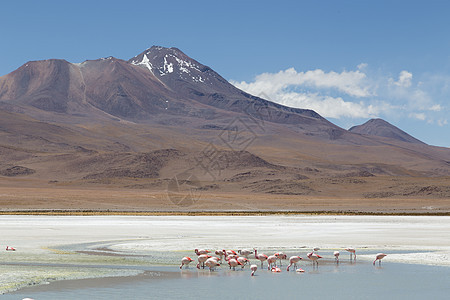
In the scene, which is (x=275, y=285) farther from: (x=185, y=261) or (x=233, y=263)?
(x=185, y=261)

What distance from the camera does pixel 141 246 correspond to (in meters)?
25.7

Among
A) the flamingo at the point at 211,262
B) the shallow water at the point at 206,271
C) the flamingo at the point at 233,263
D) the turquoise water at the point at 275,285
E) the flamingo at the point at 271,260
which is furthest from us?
the flamingo at the point at 271,260

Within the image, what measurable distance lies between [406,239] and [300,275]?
1250cm

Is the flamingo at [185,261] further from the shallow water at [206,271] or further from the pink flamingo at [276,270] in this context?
the pink flamingo at [276,270]

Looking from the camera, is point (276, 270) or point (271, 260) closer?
point (276, 270)

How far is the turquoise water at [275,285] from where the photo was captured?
14.4 meters

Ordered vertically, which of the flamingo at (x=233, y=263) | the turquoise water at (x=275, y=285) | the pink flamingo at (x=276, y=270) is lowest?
the turquoise water at (x=275, y=285)

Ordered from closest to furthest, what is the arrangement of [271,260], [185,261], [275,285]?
[275,285] → [271,260] → [185,261]

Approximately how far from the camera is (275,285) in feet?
52.6

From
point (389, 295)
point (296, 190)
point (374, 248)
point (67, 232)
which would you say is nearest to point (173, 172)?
point (296, 190)

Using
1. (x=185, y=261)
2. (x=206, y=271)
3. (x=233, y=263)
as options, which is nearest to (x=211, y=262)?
(x=206, y=271)

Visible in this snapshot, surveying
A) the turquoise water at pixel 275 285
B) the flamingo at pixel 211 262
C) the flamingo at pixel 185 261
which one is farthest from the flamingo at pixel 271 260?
the flamingo at pixel 185 261

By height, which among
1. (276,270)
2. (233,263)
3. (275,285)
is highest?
(233,263)

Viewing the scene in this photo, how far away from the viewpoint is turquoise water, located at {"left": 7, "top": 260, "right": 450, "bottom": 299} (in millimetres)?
14414
